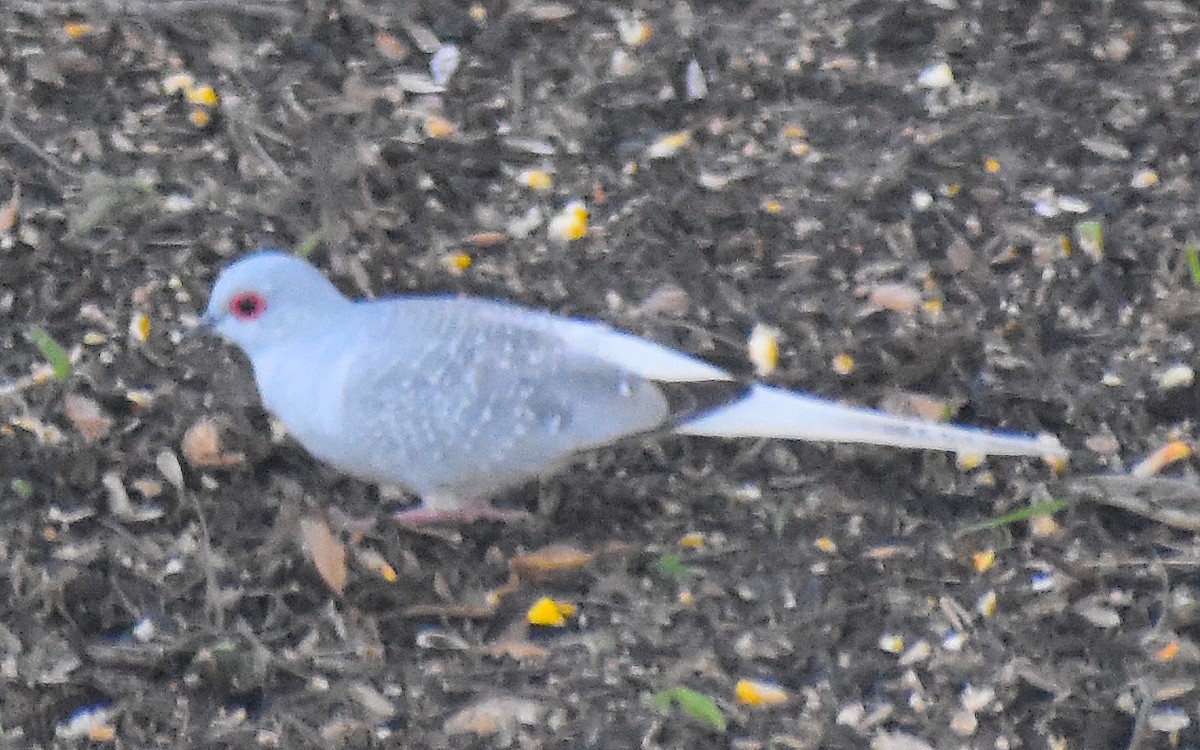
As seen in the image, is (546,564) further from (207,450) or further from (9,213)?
(9,213)

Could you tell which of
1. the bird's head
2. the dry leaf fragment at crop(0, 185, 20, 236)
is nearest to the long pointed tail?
the bird's head

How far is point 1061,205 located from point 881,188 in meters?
0.42

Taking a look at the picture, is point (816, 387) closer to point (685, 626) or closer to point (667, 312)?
point (667, 312)

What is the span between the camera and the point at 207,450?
2.75 meters

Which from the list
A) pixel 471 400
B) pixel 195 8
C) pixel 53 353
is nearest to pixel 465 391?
pixel 471 400

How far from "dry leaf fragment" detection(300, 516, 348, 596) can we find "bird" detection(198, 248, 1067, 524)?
0.60 ft

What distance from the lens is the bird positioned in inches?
93.7

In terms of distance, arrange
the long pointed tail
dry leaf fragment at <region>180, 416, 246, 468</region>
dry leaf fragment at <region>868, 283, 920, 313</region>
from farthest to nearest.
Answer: dry leaf fragment at <region>868, 283, 920, 313</region>
dry leaf fragment at <region>180, 416, 246, 468</region>
the long pointed tail

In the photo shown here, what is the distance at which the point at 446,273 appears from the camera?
3051 millimetres

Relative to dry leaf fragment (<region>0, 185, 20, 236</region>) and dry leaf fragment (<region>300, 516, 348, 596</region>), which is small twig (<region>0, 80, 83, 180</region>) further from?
dry leaf fragment (<region>300, 516, 348, 596</region>)

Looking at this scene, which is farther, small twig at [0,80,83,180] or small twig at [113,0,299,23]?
A: small twig at [113,0,299,23]

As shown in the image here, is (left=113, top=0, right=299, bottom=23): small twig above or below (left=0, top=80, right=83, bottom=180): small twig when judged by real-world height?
above

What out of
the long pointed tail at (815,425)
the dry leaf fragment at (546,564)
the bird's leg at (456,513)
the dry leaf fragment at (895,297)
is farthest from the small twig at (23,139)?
the dry leaf fragment at (895,297)

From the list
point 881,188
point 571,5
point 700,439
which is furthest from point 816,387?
point 571,5
